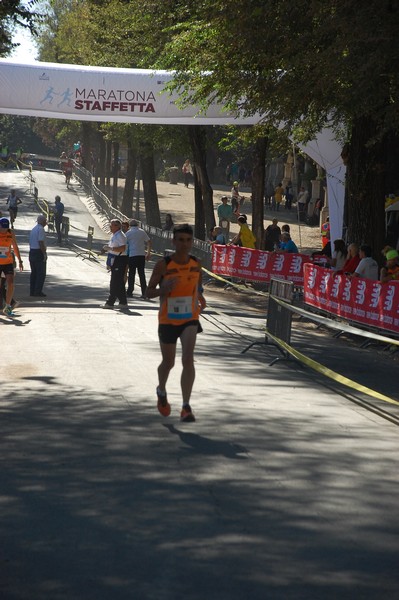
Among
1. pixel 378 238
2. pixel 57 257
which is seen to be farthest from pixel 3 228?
pixel 57 257

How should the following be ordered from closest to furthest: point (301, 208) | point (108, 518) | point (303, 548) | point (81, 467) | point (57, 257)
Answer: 1. point (303, 548)
2. point (108, 518)
3. point (81, 467)
4. point (57, 257)
5. point (301, 208)

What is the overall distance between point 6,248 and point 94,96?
787 cm

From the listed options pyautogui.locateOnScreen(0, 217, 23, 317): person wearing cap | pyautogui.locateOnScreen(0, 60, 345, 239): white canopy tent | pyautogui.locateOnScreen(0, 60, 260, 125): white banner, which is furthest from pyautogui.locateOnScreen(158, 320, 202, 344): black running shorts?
pyautogui.locateOnScreen(0, 60, 260, 125): white banner

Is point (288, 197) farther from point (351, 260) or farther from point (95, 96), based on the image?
point (351, 260)

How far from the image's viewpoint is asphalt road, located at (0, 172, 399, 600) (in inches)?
235

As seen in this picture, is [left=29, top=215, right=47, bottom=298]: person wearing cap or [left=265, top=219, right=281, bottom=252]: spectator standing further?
[left=265, top=219, right=281, bottom=252]: spectator standing

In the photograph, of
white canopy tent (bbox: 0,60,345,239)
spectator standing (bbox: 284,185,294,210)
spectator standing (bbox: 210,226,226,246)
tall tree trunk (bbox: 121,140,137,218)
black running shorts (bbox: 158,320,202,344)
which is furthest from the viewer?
spectator standing (bbox: 284,185,294,210)

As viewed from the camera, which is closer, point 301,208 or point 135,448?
point 135,448

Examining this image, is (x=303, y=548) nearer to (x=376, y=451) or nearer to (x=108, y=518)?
(x=108, y=518)

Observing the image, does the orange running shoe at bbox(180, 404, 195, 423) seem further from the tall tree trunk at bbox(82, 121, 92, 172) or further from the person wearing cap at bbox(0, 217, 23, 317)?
the tall tree trunk at bbox(82, 121, 92, 172)

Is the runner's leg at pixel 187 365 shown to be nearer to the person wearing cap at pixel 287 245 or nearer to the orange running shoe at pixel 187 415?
the orange running shoe at pixel 187 415

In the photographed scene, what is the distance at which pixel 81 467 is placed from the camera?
28.1 ft

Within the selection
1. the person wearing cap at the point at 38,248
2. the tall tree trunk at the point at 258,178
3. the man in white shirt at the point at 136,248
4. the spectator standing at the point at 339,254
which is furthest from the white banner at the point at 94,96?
the tall tree trunk at the point at 258,178

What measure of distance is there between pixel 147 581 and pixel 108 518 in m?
1.28
